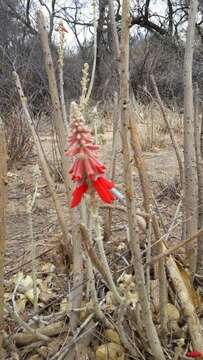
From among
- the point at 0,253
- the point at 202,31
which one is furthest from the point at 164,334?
the point at 202,31

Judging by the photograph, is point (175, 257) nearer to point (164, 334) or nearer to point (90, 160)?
point (164, 334)

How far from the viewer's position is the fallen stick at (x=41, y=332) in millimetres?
1397

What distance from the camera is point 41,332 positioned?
4.62 ft

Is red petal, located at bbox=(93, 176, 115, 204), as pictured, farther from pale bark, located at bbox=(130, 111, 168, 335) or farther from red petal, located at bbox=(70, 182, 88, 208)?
pale bark, located at bbox=(130, 111, 168, 335)

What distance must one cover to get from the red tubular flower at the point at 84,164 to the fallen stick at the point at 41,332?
71cm

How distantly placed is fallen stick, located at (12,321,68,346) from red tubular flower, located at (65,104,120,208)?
2.34 ft

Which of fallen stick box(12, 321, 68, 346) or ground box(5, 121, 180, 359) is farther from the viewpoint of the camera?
ground box(5, 121, 180, 359)

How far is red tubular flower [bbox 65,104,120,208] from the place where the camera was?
0.81 m

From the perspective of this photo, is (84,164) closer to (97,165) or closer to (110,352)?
(97,165)

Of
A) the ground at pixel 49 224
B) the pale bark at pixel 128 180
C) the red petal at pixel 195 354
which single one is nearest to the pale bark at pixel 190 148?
the ground at pixel 49 224

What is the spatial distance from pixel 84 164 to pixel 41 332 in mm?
765

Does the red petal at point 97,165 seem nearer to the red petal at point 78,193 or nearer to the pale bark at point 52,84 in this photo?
the red petal at point 78,193

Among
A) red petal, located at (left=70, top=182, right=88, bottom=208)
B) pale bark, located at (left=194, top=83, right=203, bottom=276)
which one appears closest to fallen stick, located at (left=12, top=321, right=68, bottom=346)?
pale bark, located at (left=194, top=83, right=203, bottom=276)

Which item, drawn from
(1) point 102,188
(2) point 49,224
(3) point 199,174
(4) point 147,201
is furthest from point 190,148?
(2) point 49,224
